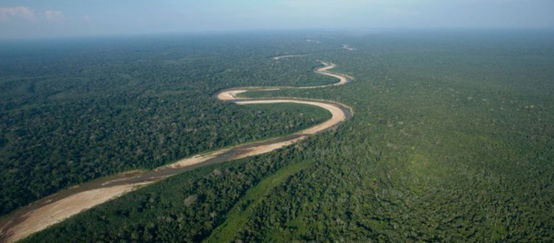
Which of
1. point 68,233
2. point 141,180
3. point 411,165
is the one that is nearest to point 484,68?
point 411,165

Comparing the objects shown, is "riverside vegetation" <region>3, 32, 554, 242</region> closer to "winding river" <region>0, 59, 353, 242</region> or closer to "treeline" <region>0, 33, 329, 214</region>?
"winding river" <region>0, 59, 353, 242</region>

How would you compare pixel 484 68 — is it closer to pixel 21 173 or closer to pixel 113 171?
pixel 113 171

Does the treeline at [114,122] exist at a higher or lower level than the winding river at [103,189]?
higher

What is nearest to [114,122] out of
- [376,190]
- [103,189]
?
[103,189]

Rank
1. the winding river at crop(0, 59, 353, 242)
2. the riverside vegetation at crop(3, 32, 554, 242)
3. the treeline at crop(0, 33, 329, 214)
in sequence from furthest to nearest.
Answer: the treeline at crop(0, 33, 329, 214) → the winding river at crop(0, 59, 353, 242) → the riverside vegetation at crop(3, 32, 554, 242)

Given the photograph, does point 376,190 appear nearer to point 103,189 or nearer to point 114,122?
point 103,189

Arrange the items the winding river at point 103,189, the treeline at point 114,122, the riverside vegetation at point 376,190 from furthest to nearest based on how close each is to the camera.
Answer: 1. the treeline at point 114,122
2. the winding river at point 103,189
3. the riverside vegetation at point 376,190

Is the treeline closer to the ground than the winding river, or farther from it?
farther from it

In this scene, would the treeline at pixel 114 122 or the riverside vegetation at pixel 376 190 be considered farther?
the treeline at pixel 114 122

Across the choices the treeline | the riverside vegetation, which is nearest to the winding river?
the treeline

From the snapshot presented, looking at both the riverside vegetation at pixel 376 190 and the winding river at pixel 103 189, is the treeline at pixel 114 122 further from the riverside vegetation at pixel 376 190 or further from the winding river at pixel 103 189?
the riverside vegetation at pixel 376 190

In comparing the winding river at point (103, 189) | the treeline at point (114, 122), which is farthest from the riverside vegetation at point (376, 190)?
the treeline at point (114, 122)
